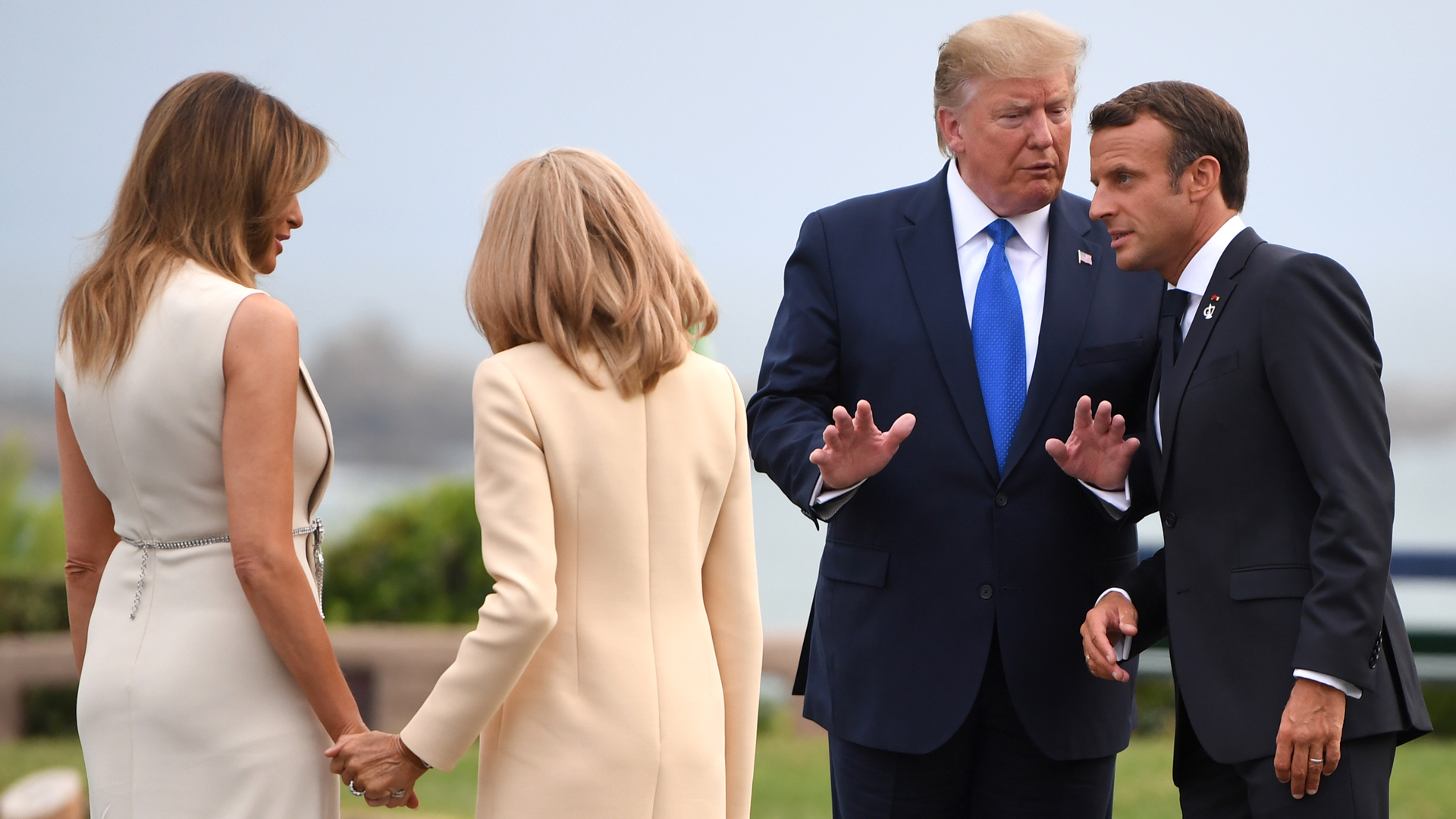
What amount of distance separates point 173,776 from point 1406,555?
25.9 feet

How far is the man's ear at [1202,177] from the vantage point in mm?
2721

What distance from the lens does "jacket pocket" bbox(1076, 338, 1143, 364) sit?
3.02 metres

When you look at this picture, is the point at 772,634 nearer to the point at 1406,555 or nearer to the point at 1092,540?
the point at 1406,555

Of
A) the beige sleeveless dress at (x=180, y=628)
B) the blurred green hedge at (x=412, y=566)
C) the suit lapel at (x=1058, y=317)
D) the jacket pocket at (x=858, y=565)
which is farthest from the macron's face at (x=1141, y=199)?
the blurred green hedge at (x=412, y=566)

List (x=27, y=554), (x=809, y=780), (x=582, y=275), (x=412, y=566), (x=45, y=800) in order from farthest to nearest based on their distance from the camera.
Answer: (x=27, y=554) < (x=412, y=566) < (x=809, y=780) < (x=45, y=800) < (x=582, y=275)

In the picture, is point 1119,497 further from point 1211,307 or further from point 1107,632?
point 1211,307

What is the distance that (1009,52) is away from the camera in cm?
315

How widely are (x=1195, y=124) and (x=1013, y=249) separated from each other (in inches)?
23.0

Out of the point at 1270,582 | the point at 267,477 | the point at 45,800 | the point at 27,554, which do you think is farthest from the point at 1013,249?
the point at 27,554

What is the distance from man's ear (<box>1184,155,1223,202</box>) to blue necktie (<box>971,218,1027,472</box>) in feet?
1.61

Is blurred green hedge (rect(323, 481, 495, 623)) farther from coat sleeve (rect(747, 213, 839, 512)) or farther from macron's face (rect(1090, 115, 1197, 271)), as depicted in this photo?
macron's face (rect(1090, 115, 1197, 271))

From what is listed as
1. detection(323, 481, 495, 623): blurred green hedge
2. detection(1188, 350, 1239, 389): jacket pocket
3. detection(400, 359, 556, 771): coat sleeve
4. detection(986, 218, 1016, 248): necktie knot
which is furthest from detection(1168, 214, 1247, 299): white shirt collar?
detection(323, 481, 495, 623): blurred green hedge

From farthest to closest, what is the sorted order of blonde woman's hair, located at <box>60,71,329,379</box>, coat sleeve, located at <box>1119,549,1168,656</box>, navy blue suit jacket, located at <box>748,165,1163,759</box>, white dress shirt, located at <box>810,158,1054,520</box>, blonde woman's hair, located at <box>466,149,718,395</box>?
white dress shirt, located at <box>810,158,1054,520</box> → navy blue suit jacket, located at <box>748,165,1163,759</box> → coat sleeve, located at <box>1119,549,1168,656</box> → blonde woman's hair, located at <box>60,71,329,379</box> → blonde woman's hair, located at <box>466,149,718,395</box>

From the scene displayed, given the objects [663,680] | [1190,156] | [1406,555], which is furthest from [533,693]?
[1406,555]
